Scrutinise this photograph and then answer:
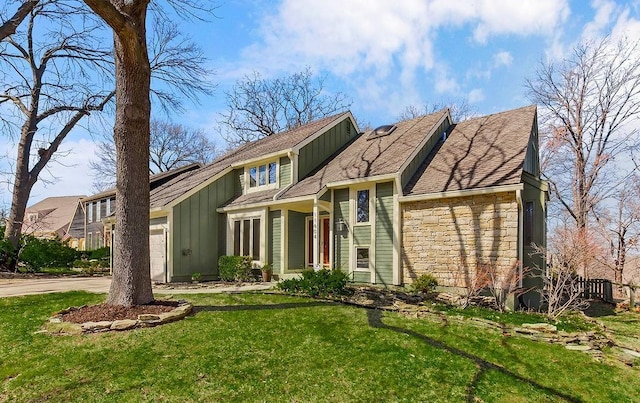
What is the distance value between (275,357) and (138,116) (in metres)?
5.14

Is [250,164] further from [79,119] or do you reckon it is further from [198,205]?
[79,119]

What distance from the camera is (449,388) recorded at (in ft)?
15.3

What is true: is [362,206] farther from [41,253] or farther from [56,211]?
[56,211]

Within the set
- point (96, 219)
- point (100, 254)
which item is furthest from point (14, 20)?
point (96, 219)

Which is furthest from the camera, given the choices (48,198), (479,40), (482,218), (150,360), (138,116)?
(48,198)

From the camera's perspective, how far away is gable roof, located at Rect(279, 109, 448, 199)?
40.3 feet

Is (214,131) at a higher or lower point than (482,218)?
higher

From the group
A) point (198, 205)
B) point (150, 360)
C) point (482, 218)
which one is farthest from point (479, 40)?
point (150, 360)

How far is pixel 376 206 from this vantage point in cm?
1189

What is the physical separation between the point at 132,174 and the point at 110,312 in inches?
99.3

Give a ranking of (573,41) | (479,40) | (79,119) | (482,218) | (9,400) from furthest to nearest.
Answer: (573,41) < (79,119) < (479,40) < (482,218) < (9,400)

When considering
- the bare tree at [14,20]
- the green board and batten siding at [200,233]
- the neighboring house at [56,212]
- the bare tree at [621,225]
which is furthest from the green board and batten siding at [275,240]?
the neighboring house at [56,212]

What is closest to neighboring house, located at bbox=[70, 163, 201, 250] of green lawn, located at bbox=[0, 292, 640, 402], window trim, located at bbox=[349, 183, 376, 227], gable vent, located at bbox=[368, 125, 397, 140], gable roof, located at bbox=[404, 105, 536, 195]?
gable vent, located at bbox=[368, 125, 397, 140]

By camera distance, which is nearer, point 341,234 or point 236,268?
point 341,234
